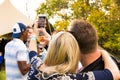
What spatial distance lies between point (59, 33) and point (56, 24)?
109 ft

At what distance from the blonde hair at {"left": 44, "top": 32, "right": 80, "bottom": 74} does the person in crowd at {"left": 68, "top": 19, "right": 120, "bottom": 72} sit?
15cm

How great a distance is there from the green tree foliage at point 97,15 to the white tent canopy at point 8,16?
12107 mm

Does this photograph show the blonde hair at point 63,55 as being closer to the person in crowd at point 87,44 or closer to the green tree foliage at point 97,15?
the person in crowd at point 87,44

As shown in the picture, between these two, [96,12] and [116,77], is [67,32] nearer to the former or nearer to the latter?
[116,77]

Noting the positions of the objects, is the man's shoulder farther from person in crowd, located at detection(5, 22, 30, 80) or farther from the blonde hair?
person in crowd, located at detection(5, 22, 30, 80)

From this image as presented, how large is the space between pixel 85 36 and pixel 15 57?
7.71 feet

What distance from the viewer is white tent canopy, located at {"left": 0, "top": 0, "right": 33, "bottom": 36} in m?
23.1

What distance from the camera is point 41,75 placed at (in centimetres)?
352

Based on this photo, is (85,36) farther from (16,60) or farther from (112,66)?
(16,60)

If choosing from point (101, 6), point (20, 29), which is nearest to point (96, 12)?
point (101, 6)

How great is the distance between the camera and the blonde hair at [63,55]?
3.46 meters

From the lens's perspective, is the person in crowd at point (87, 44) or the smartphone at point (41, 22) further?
the smartphone at point (41, 22)

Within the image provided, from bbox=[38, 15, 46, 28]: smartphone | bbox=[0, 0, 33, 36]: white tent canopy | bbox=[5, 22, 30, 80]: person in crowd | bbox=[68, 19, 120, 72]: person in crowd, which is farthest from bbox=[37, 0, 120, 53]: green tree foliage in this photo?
bbox=[68, 19, 120, 72]: person in crowd

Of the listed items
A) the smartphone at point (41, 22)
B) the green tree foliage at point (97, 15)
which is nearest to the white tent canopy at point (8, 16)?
the green tree foliage at point (97, 15)
